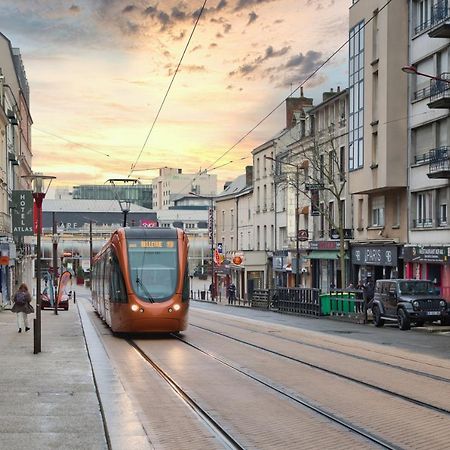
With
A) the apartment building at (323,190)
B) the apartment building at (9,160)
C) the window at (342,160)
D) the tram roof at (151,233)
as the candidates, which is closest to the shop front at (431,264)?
the apartment building at (323,190)

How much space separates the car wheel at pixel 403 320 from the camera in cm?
3048

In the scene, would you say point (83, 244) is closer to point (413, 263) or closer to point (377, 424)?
point (413, 263)

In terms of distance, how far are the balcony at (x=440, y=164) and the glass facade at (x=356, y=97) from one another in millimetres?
8124

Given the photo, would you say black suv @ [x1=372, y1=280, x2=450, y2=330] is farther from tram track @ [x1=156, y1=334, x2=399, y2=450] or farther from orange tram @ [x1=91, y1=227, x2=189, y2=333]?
tram track @ [x1=156, y1=334, x2=399, y2=450]

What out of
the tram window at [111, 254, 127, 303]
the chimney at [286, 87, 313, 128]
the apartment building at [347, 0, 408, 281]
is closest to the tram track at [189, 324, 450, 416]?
the tram window at [111, 254, 127, 303]

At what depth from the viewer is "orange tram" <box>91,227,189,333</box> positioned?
23.4 metres

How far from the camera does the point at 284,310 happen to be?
49.3 metres

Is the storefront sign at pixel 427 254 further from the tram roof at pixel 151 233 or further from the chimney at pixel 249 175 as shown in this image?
the chimney at pixel 249 175

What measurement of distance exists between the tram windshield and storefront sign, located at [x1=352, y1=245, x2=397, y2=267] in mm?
22707

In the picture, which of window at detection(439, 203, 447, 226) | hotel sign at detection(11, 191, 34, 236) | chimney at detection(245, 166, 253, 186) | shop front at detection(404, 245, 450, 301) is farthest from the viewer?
chimney at detection(245, 166, 253, 186)

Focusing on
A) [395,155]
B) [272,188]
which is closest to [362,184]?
[395,155]

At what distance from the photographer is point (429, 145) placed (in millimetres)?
40969

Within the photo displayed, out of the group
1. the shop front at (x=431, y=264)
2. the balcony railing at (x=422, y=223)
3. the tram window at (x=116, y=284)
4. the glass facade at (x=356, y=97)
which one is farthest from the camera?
the glass facade at (x=356, y=97)

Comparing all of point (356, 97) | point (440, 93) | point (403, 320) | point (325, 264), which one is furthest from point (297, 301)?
point (403, 320)
